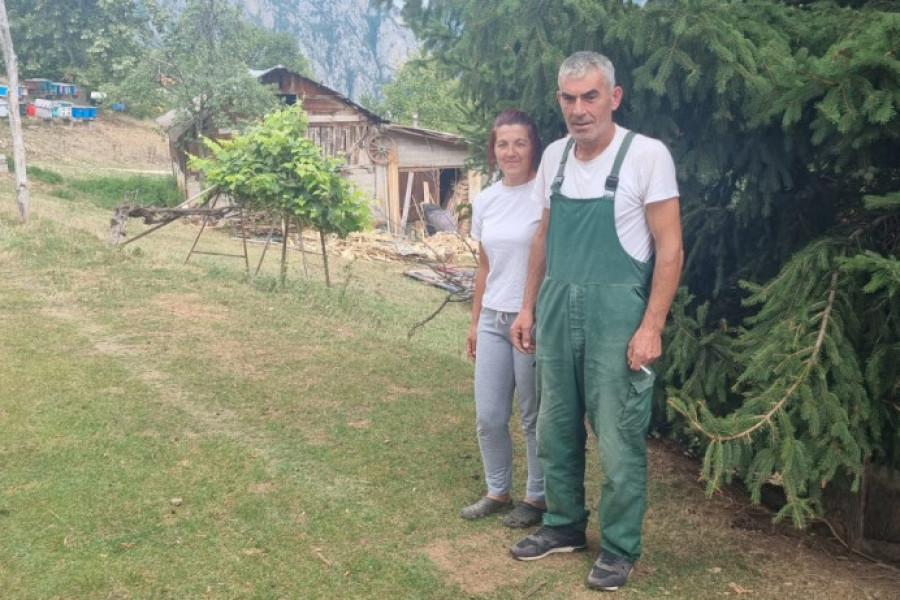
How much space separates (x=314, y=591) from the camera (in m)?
3.65

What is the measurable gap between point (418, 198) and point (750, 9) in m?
27.0

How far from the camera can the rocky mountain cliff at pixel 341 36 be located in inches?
5394

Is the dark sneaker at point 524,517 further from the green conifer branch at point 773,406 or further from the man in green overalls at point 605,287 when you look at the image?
the green conifer branch at point 773,406

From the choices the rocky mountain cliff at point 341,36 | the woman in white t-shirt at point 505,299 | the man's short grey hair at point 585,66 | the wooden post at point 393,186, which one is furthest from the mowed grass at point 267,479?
the rocky mountain cliff at point 341,36

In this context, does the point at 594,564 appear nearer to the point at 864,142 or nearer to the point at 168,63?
the point at 864,142

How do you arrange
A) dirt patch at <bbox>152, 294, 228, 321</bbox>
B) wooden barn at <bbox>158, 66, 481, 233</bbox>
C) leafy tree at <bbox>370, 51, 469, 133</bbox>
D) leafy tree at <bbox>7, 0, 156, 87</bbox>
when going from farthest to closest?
leafy tree at <bbox>370, 51, 469, 133</bbox>
leafy tree at <bbox>7, 0, 156, 87</bbox>
wooden barn at <bbox>158, 66, 481, 233</bbox>
dirt patch at <bbox>152, 294, 228, 321</bbox>

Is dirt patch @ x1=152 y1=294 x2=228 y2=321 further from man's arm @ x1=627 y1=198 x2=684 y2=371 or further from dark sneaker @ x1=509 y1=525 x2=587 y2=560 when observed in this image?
man's arm @ x1=627 y1=198 x2=684 y2=371

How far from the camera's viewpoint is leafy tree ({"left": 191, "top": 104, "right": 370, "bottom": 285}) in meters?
12.5

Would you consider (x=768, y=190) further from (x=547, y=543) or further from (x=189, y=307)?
(x=189, y=307)

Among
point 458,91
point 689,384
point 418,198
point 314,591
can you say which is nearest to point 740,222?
point 689,384

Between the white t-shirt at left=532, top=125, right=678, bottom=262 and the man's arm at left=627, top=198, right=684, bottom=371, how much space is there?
44 millimetres

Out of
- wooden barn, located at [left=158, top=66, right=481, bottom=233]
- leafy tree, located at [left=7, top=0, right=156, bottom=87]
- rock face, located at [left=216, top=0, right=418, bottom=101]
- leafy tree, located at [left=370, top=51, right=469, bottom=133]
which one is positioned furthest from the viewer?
rock face, located at [left=216, top=0, right=418, bottom=101]

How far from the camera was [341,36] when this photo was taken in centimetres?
14300

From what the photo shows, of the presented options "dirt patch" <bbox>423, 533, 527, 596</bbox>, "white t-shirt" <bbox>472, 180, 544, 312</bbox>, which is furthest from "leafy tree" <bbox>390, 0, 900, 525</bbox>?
"dirt patch" <bbox>423, 533, 527, 596</bbox>
